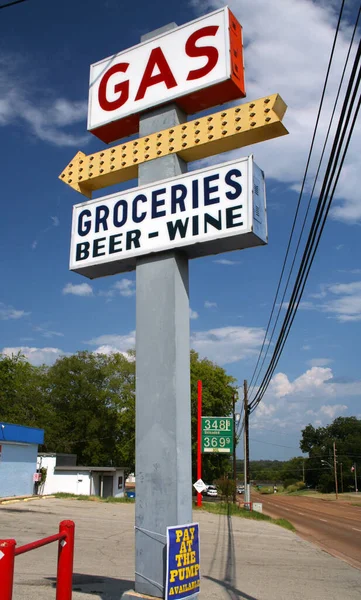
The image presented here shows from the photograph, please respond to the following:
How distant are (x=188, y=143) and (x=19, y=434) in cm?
2600

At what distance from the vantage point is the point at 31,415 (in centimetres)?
5509

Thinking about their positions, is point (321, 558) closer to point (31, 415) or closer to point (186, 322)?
point (186, 322)

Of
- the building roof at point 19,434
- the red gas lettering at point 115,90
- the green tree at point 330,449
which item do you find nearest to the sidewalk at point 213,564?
the red gas lettering at point 115,90

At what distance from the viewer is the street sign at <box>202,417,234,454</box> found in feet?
98.7

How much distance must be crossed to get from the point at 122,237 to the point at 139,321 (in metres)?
1.14

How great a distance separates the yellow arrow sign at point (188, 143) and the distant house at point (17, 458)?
22.4m

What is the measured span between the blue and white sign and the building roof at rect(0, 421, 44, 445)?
920 inches

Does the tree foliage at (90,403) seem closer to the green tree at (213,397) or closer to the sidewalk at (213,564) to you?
→ the green tree at (213,397)

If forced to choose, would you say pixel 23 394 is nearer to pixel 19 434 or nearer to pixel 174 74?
pixel 19 434

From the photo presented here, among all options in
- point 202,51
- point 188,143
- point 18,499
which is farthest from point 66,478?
point 202,51

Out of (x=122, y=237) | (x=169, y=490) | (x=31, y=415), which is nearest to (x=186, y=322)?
(x=122, y=237)

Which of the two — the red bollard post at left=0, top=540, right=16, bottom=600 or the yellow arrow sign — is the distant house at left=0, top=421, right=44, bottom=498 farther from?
the red bollard post at left=0, top=540, right=16, bottom=600

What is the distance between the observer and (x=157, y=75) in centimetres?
718

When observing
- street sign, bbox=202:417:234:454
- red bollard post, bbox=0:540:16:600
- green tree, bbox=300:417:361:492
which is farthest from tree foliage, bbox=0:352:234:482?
green tree, bbox=300:417:361:492
